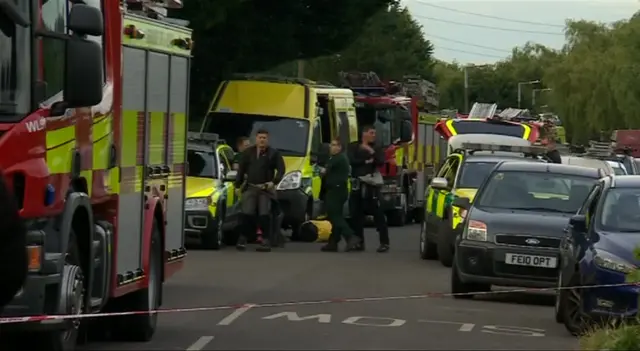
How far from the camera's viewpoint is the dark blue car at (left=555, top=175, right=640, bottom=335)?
41.0 feet

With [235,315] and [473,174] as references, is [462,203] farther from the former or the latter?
[235,315]

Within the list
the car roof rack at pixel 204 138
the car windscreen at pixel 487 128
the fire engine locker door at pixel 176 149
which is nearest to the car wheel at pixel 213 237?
the car roof rack at pixel 204 138

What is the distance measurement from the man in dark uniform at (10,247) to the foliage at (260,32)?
87.1 feet

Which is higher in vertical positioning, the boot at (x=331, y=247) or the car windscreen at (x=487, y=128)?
the car windscreen at (x=487, y=128)

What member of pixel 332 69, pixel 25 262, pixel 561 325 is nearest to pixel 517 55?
pixel 332 69

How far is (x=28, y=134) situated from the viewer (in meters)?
8.40

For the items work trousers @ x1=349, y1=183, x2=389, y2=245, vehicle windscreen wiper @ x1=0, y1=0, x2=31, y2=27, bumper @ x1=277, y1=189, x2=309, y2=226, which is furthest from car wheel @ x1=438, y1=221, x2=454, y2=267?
vehicle windscreen wiper @ x1=0, y1=0, x2=31, y2=27

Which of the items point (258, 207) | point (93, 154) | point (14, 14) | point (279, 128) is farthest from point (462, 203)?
point (14, 14)

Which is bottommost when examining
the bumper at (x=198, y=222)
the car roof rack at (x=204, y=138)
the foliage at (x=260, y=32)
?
the bumper at (x=198, y=222)

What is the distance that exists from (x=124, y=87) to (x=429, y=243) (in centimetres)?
1191

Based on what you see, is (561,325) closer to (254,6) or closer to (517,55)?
(254,6)

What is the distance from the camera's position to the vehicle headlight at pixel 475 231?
16.1 meters

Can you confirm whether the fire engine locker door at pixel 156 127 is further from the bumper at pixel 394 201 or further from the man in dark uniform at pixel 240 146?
the bumper at pixel 394 201

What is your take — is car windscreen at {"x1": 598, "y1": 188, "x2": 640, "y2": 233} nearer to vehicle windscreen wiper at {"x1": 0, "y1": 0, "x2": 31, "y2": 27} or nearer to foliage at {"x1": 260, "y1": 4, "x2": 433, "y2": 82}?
vehicle windscreen wiper at {"x1": 0, "y1": 0, "x2": 31, "y2": 27}
